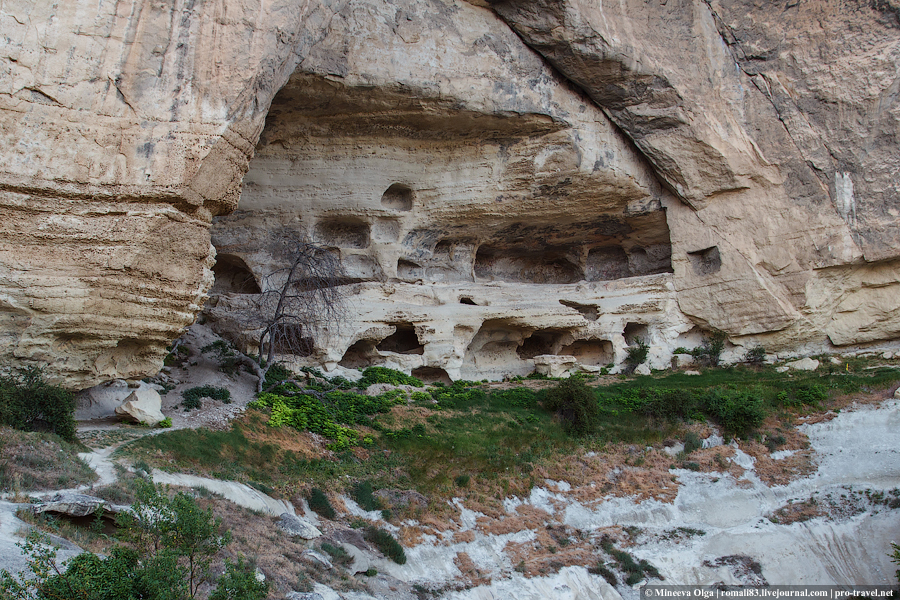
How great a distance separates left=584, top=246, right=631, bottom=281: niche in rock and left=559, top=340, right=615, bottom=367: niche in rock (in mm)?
3426

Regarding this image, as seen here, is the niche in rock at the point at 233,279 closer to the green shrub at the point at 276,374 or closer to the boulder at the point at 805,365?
the green shrub at the point at 276,374

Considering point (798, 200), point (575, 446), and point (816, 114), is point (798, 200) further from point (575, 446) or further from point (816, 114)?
point (575, 446)

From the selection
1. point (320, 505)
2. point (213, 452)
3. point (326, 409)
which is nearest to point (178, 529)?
point (320, 505)

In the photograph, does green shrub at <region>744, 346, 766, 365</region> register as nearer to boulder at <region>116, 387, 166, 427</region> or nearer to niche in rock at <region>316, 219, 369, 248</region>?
niche in rock at <region>316, 219, 369, 248</region>

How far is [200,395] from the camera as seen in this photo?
15.0 metres

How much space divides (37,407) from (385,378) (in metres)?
10.7

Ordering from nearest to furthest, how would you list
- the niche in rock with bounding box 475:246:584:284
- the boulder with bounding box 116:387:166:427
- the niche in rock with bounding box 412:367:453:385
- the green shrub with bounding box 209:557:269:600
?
the green shrub with bounding box 209:557:269:600, the boulder with bounding box 116:387:166:427, the niche in rock with bounding box 412:367:453:385, the niche in rock with bounding box 475:246:584:284

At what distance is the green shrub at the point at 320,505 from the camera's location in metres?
11.3

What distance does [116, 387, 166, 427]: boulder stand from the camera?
41.9 feet

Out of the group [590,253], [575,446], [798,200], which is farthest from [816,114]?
[575,446]

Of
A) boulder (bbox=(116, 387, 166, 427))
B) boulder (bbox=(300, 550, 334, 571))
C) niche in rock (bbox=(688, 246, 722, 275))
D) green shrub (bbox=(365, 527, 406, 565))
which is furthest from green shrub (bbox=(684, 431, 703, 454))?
boulder (bbox=(116, 387, 166, 427))

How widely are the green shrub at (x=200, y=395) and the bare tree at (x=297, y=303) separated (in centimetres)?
108

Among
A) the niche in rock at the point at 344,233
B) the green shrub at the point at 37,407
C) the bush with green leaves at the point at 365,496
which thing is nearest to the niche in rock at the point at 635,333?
the niche in rock at the point at 344,233

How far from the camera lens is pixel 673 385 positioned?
20266mm
